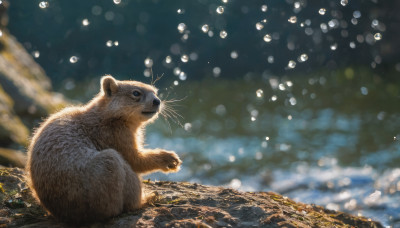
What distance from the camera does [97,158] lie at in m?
4.21

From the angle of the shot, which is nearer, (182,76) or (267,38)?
(267,38)

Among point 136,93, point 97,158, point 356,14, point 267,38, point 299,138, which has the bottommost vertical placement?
point 97,158

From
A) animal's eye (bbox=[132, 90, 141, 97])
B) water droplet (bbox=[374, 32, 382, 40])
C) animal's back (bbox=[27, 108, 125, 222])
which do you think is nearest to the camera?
animal's back (bbox=[27, 108, 125, 222])

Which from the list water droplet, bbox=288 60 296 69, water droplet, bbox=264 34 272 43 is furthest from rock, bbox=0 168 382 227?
water droplet, bbox=288 60 296 69

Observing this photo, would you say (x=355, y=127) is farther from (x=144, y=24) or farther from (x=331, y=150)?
(x=144, y=24)

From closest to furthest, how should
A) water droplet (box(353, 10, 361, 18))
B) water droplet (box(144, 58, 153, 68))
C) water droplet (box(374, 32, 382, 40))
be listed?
1. water droplet (box(374, 32, 382, 40))
2. water droplet (box(353, 10, 361, 18))
3. water droplet (box(144, 58, 153, 68))

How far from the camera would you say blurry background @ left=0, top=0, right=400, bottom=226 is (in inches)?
464

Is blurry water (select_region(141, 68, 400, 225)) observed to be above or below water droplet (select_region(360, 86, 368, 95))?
below

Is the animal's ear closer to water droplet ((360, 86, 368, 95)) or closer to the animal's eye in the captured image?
the animal's eye

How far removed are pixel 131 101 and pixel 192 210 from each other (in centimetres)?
142

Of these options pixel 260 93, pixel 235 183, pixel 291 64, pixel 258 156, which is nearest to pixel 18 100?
pixel 235 183

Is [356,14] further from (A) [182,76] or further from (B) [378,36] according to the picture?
(A) [182,76]

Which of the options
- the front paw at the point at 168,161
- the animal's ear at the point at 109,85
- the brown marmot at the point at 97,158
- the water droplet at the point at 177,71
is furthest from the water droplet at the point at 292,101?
the animal's ear at the point at 109,85

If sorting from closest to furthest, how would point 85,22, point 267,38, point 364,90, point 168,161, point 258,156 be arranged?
1. point 168,161
2. point 258,156
3. point 364,90
4. point 267,38
5. point 85,22
